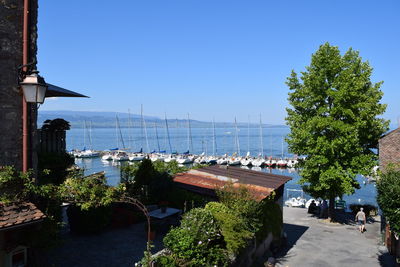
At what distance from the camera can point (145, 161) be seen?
19078mm

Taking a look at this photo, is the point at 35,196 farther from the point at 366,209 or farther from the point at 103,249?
the point at 366,209

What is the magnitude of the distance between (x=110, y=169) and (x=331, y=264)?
233ft

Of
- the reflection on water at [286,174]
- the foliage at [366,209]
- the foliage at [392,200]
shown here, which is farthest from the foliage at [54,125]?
the foliage at [366,209]

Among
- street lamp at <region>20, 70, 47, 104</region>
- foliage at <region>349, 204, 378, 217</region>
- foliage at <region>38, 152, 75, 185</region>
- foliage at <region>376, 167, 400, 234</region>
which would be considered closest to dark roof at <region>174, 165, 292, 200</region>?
foliage at <region>376, 167, 400, 234</region>

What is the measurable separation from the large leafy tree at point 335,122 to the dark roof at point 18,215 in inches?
832

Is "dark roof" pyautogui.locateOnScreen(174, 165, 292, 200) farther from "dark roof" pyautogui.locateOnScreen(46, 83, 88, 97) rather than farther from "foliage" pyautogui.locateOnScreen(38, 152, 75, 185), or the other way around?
"dark roof" pyautogui.locateOnScreen(46, 83, 88, 97)

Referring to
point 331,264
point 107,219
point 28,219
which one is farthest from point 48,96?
point 331,264

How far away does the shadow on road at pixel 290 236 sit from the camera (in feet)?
61.9

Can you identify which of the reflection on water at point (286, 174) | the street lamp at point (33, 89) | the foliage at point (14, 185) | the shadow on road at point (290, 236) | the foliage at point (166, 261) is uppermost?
the street lamp at point (33, 89)

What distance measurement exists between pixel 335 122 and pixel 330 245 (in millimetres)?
8523

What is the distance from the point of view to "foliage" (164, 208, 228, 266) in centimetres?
1043

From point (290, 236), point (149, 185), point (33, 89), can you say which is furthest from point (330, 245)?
point (33, 89)

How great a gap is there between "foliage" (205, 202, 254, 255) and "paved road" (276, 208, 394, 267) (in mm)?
5143

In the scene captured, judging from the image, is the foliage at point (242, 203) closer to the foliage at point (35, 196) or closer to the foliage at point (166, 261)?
the foliage at point (166, 261)
